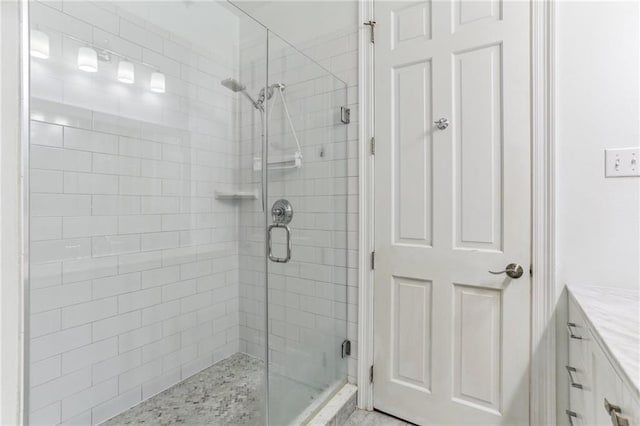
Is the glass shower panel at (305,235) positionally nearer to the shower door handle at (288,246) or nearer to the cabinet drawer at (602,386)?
the shower door handle at (288,246)

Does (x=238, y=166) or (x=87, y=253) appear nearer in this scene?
(x=87, y=253)

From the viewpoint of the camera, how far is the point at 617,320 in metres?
0.95

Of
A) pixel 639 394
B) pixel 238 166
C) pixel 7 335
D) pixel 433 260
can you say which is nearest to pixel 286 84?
pixel 238 166

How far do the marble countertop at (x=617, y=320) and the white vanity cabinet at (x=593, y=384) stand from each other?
0.02 metres

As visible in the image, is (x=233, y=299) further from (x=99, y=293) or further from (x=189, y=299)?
(x=99, y=293)

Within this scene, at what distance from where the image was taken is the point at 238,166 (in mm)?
1807

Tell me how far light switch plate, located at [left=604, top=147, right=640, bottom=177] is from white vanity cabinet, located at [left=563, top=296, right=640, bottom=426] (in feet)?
1.79

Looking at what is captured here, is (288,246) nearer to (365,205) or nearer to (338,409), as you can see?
(365,205)

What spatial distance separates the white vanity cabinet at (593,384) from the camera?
70cm

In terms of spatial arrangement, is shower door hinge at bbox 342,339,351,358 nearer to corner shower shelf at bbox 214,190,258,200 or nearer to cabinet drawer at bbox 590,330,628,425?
corner shower shelf at bbox 214,190,258,200

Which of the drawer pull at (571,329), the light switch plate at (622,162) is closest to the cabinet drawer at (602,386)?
the drawer pull at (571,329)

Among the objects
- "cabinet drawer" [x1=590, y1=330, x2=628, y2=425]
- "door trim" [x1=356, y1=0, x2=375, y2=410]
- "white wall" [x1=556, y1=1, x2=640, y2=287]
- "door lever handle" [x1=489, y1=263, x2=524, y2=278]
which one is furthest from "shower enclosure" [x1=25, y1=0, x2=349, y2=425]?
"cabinet drawer" [x1=590, y1=330, x2=628, y2=425]

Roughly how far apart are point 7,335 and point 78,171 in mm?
681

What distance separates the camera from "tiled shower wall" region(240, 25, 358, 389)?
1.69 m
